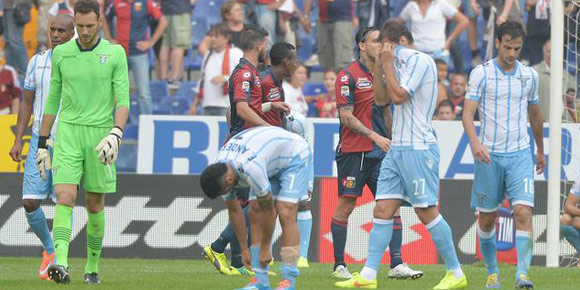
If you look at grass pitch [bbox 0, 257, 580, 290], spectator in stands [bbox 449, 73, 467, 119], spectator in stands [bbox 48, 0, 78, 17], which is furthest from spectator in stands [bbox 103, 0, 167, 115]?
→ grass pitch [bbox 0, 257, 580, 290]

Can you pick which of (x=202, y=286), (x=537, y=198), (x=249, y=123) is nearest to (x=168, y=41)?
(x=537, y=198)

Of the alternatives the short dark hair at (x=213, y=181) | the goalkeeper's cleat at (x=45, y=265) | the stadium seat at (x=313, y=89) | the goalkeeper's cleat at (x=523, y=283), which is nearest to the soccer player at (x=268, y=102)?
the goalkeeper's cleat at (x=45, y=265)

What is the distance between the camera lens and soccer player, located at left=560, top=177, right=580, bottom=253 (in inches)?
529

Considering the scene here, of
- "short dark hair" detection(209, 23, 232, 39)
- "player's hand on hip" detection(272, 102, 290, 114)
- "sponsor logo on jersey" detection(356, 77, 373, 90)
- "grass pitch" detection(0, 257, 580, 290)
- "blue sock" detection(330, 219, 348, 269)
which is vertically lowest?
"grass pitch" detection(0, 257, 580, 290)

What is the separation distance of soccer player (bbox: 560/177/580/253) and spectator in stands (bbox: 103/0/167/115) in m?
7.06

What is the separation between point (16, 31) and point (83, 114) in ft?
30.4

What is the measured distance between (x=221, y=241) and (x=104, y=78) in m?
2.45

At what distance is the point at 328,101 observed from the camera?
1847 centimetres

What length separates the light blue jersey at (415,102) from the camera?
999 centimetres

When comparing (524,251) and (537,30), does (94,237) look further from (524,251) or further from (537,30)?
(537,30)

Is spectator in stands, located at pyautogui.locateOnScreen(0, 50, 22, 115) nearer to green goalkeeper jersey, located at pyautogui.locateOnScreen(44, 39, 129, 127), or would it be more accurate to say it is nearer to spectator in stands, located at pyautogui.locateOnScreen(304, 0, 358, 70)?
spectator in stands, located at pyautogui.locateOnScreen(304, 0, 358, 70)

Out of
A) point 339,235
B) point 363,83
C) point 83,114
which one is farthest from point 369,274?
point 83,114

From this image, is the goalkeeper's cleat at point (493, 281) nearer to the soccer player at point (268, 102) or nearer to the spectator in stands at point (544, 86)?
the soccer player at point (268, 102)

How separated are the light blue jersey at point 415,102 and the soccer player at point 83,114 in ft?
7.27
